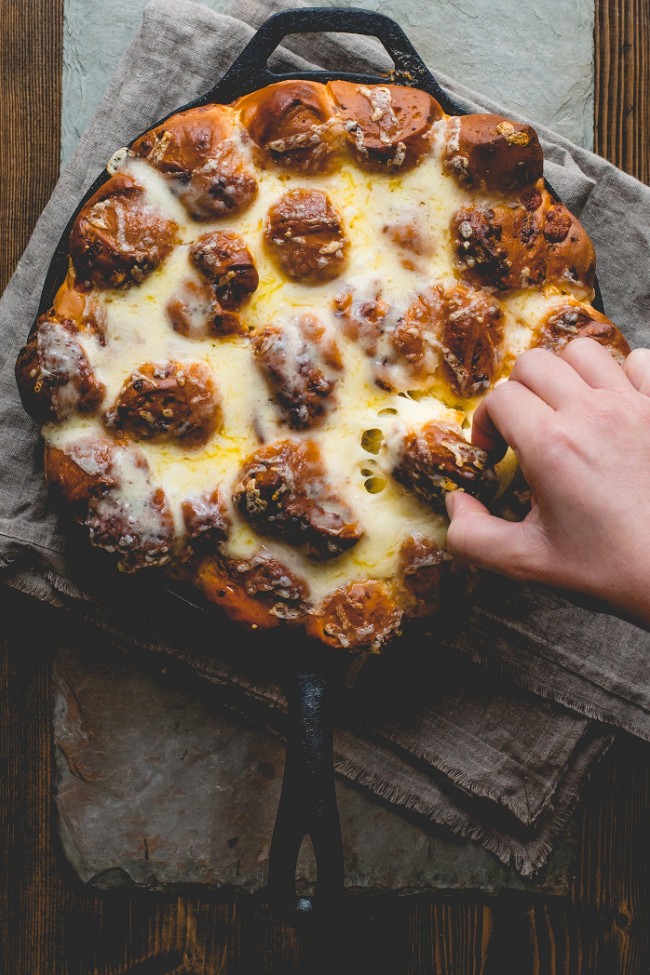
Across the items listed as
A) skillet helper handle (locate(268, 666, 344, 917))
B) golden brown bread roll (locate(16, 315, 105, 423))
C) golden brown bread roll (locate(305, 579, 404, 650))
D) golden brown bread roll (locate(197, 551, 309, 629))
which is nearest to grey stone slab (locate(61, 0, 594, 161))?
golden brown bread roll (locate(16, 315, 105, 423))

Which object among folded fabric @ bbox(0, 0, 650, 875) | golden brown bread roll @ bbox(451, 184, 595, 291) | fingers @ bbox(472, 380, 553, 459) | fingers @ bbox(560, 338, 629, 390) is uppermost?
golden brown bread roll @ bbox(451, 184, 595, 291)

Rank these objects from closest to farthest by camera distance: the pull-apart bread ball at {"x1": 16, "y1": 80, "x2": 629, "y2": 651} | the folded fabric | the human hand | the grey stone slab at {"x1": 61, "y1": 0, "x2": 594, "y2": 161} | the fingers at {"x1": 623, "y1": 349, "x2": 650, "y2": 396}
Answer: the human hand, the fingers at {"x1": 623, "y1": 349, "x2": 650, "y2": 396}, the pull-apart bread ball at {"x1": 16, "y1": 80, "x2": 629, "y2": 651}, the folded fabric, the grey stone slab at {"x1": 61, "y1": 0, "x2": 594, "y2": 161}

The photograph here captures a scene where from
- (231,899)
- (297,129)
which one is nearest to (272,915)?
(231,899)

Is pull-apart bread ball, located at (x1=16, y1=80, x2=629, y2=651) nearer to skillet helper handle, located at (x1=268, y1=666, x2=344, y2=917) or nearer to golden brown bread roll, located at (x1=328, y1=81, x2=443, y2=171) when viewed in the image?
golden brown bread roll, located at (x1=328, y1=81, x2=443, y2=171)

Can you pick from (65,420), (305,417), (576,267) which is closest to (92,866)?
(65,420)

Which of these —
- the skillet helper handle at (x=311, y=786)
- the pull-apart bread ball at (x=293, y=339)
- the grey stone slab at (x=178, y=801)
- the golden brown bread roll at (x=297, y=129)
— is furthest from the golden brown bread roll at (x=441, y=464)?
the grey stone slab at (x=178, y=801)

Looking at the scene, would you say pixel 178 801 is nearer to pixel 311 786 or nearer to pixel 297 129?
pixel 311 786
